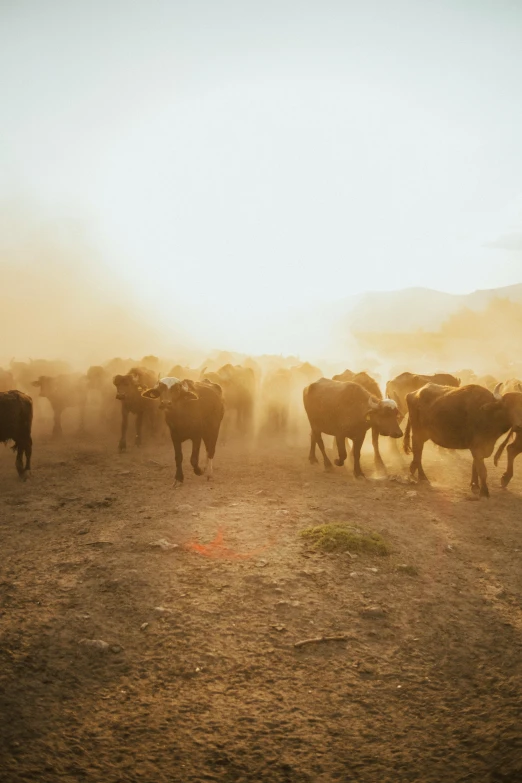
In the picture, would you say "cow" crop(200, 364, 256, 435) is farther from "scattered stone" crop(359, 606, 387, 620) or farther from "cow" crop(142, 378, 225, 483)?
"scattered stone" crop(359, 606, 387, 620)

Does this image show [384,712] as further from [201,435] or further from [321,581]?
[201,435]

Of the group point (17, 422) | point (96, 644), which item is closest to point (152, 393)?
point (17, 422)

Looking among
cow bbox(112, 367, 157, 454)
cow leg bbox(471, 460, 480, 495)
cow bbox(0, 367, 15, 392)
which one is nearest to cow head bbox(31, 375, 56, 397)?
cow bbox(0, 367, 15, 392)

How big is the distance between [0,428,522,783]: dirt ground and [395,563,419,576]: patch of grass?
0.03 meters

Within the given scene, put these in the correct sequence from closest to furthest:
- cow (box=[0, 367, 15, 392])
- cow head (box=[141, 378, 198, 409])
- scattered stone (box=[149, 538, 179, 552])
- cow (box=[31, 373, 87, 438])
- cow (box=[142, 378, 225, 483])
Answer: scattered stone (box=[149, 538, 179, 552]) → cow head (box=[141, 378, 198, 409]) → cow (box=[142, 378, 225, 483]) → cow (box=[31, 373, 87, 438]) → cow (box=[0, 367, 15, 392])

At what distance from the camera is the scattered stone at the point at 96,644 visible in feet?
16.8

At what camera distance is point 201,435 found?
12.7 meters

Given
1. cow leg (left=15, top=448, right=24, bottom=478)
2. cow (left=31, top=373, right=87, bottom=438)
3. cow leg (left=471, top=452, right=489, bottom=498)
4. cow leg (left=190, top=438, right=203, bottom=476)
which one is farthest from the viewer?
cow (left=31, top=373, right=87, bottom=438)

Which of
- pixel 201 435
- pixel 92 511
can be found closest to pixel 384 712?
pixel 92 511

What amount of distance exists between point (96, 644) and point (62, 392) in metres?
16.7

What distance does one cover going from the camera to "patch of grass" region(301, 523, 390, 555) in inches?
306

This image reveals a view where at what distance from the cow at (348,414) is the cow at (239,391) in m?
6.65

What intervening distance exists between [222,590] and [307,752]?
265 centimetres

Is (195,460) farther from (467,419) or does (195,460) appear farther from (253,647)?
(253,647)
